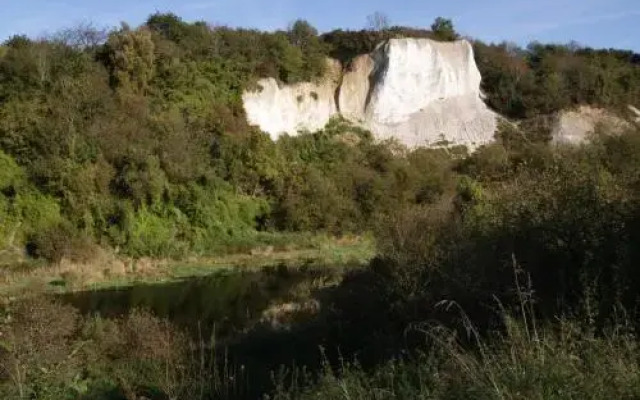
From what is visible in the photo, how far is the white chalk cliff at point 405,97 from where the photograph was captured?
48.8 meters

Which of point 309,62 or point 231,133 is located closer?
point 231,133

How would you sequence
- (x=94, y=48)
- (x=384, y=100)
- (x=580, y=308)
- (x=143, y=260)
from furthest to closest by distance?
(x=384, y=100), (x=94, y=48), (x=143, y=260), (x=580, y=308)

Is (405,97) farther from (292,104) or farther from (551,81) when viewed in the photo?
(551,81)

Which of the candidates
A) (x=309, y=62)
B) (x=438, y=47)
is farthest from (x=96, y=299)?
(x=438, y=47)

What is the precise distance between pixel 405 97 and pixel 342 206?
14.5 metres

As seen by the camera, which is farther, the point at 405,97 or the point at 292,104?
the point at 405,97

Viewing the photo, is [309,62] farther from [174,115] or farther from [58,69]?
[58,69]

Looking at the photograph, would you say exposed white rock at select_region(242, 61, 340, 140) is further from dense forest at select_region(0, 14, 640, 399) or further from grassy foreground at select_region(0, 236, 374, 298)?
grassy foreground at select_region(0, 236, 374, 298)

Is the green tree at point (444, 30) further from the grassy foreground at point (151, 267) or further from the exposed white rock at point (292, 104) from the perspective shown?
the grassy foreground at point (151, 267)

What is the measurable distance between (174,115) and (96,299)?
1607 centimetres

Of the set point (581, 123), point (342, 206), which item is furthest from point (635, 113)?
point (342, 206)

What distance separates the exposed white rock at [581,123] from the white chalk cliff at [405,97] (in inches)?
198

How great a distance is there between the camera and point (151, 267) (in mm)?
31172

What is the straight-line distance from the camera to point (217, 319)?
2070cm
